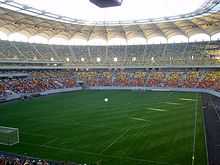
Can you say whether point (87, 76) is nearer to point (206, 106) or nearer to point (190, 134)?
point (206, 106)

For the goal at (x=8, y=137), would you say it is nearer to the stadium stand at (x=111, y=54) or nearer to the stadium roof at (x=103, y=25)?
the stadium roof at (x=103, y=25)

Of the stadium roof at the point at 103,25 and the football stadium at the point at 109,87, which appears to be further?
the stadium roof at the point at 103,25

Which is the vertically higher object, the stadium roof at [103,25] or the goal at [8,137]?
the stadium roof at [103,25]

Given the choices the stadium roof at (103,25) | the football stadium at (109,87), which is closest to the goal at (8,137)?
the football stadium at (109,87)

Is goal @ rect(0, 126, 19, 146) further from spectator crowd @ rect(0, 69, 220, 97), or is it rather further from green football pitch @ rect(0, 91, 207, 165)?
spectator crowd @ rect(0, 69, 220, 97)

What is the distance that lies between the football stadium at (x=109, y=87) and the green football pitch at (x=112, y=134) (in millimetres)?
97

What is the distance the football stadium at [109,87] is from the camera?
75.0 feet

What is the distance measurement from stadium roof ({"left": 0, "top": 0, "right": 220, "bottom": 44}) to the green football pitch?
23.6 meters

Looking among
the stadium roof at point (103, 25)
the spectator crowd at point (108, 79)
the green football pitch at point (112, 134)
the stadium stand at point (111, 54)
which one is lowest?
the green football pitch at point (112, 134)

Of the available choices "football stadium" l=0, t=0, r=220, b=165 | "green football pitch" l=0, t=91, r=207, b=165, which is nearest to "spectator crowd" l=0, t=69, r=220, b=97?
"football stadium" l=0, t=0, r=220, b=165

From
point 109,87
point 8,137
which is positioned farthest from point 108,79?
point 8,137

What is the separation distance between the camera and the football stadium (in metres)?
22.9

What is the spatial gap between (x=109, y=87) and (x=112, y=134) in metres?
49.0

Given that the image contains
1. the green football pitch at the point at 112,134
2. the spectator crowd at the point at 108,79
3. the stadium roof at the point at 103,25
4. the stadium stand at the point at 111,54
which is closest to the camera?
the green football pitch at the point at 112,134
